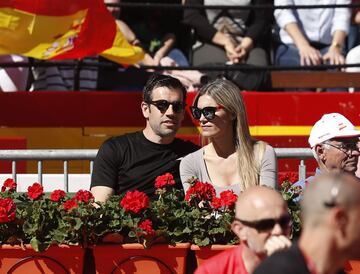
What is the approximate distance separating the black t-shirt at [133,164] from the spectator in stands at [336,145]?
88cm

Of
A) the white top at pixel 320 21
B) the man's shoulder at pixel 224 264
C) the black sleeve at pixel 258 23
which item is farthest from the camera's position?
the white top at pixel 320 21

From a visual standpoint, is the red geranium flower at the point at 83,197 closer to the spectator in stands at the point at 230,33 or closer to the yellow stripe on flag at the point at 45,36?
the yellow stripe on flag at the point at 45,36

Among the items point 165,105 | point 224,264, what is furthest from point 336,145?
point 224,264

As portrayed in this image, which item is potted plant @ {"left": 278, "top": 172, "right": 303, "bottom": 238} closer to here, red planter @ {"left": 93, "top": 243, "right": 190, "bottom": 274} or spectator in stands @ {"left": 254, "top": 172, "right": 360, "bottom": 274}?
red planter @ {"left": 93, "top": 243, "right": 190, "bottom": 274}

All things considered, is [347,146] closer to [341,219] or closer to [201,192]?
[201,192]

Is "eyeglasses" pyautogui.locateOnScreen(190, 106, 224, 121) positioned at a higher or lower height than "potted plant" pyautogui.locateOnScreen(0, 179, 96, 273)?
higher

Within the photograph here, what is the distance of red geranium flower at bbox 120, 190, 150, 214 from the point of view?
19.5ft

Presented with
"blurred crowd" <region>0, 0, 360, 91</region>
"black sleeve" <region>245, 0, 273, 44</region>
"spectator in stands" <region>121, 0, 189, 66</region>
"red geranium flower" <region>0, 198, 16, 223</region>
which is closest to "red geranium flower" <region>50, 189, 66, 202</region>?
"red geranium flower" <region>0, 198, 16, 223</region>

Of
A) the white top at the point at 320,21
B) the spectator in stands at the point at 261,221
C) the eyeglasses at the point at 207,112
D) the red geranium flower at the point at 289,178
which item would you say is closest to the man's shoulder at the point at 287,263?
the spectator in stands at the point at 261,221

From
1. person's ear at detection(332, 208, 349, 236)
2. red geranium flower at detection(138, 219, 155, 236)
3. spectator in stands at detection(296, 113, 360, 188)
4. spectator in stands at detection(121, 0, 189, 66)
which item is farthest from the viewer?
spectator in stands at detection(121, 0, 189, 66)

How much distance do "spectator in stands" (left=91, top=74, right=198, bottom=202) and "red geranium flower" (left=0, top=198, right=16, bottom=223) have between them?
889 millimetres

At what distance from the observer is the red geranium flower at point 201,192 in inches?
241

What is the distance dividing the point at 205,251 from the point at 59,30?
3.74 m

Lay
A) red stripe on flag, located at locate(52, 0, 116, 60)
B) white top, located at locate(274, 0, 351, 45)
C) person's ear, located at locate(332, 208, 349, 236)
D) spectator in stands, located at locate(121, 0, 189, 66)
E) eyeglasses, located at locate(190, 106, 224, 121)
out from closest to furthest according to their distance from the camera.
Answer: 1. person's ear, located at locate(332, 208, 349, 236)
2. eyeglasses, located at locate(190, 106, 224, 121)
3. red stripe on flag, located at locate(52, 0, 116, 60)
4. white top, located at locate(274, 0, 351, 45)
5. spectator in stands, located at locate(121, 0, 189, 66)
